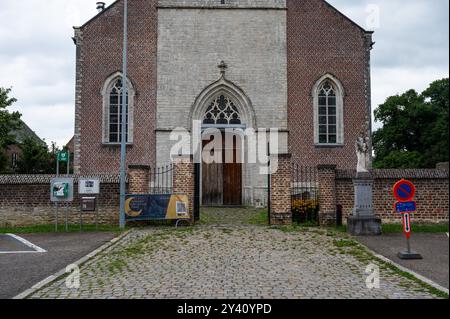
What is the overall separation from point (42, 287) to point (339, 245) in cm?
640

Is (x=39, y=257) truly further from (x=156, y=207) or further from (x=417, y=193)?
(x=417, y=193)

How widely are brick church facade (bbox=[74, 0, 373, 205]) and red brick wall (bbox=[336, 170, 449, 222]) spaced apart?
6.65 m

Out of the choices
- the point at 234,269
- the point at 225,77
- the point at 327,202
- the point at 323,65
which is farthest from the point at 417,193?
the point at 225,77

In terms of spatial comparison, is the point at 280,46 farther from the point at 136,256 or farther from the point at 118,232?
the point at 136,256

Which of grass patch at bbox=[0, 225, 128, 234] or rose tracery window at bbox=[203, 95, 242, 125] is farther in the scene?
rose tracery window at bbox=[203, 95, 242, 125]

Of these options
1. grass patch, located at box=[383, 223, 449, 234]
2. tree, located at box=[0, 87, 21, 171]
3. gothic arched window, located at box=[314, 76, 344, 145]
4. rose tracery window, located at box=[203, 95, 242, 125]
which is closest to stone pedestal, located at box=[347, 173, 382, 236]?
grass patch, located at box=[383, 223, 449, 234]

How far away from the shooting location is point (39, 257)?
9375 mm

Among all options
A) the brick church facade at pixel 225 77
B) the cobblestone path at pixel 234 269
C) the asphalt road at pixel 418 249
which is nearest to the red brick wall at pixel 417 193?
the asphalt road at pixel 418 249

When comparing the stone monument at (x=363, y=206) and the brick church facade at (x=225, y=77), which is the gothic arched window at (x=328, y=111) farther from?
the stone monument at (x=363, y=206)

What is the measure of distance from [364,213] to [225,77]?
1059 centimetres

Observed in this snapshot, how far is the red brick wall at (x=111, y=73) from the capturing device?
813 inches

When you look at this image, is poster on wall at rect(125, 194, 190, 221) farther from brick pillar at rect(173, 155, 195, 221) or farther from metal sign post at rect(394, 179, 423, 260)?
metal sign post at rect(394, 179, 423, 260)

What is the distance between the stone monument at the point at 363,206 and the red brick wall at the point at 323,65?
789 cm

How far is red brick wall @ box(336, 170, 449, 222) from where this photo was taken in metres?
13.7
